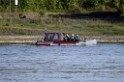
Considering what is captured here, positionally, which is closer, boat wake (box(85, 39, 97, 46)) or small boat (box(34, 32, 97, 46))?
boat wake (box(85, 39, 97, 46))

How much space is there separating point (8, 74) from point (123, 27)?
152 ft

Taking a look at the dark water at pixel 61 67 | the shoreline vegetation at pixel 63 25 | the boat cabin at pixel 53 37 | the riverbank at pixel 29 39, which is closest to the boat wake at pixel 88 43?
the boat cabin at pixel 53 37

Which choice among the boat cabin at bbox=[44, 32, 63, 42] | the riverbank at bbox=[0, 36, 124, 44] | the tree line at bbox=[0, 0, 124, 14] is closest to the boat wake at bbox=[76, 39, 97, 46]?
the boat cabin at bbox=[44, 32, 63, 42]

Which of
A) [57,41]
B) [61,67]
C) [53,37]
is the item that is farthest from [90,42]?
[61,67]

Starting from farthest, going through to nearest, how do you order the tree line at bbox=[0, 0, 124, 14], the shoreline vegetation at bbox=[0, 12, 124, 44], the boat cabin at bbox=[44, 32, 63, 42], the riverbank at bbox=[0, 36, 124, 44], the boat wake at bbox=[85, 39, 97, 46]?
the tree line at bbox=[0, 0, 124, 14] < the shoreline vegetation at bbox=[0, 12, 124, 44] < the riverbank at bbox=[0, 36, 124, 44] < the boat cabin at bbox=[44, 32, 63, 42] < the boat wake at bbox=[85, 39, 97, 46]

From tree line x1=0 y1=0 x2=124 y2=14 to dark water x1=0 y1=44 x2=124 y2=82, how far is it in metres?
41.6

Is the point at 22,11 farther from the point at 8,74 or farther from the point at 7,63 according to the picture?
A: the point at 8,74

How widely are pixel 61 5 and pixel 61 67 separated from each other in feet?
188

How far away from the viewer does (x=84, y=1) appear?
309ft

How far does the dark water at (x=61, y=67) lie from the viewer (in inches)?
1192

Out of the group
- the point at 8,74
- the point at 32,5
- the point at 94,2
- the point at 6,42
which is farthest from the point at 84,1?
the point at 8,74

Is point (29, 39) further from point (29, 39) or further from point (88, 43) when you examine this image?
point (88, 43)

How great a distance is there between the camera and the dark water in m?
30.3

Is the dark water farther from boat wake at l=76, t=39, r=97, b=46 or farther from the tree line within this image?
the tree line
